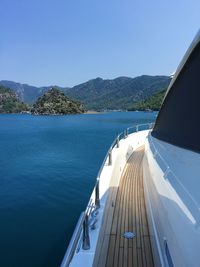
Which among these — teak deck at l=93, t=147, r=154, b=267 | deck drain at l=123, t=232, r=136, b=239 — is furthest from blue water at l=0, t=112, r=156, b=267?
deck drain at l=123, t=232, r=136, b=239

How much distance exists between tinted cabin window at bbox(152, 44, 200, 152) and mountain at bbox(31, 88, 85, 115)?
6761 inches

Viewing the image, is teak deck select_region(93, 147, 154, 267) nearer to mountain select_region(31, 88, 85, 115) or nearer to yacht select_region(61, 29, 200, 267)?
yacht select_region(61, 29, 200, 267)

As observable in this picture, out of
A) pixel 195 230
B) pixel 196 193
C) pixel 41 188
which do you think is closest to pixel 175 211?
pixel 196 193

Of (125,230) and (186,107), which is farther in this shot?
(125,230)

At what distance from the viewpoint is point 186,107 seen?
152 inches

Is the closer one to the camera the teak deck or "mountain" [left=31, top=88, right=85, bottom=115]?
the teak deck

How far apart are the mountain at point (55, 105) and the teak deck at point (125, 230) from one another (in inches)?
6661

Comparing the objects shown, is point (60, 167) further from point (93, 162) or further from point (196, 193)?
point (196, 193)

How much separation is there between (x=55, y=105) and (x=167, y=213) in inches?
7029

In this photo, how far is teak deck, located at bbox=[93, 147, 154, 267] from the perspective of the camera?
14.7ft

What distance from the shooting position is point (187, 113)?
375 cm

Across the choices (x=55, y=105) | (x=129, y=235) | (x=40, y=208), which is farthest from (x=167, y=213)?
(x=55, y=105)

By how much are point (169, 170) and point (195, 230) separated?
5.17ft

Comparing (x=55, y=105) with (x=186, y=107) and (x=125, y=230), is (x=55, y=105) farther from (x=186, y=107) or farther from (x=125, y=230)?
(x=186, y=107)
